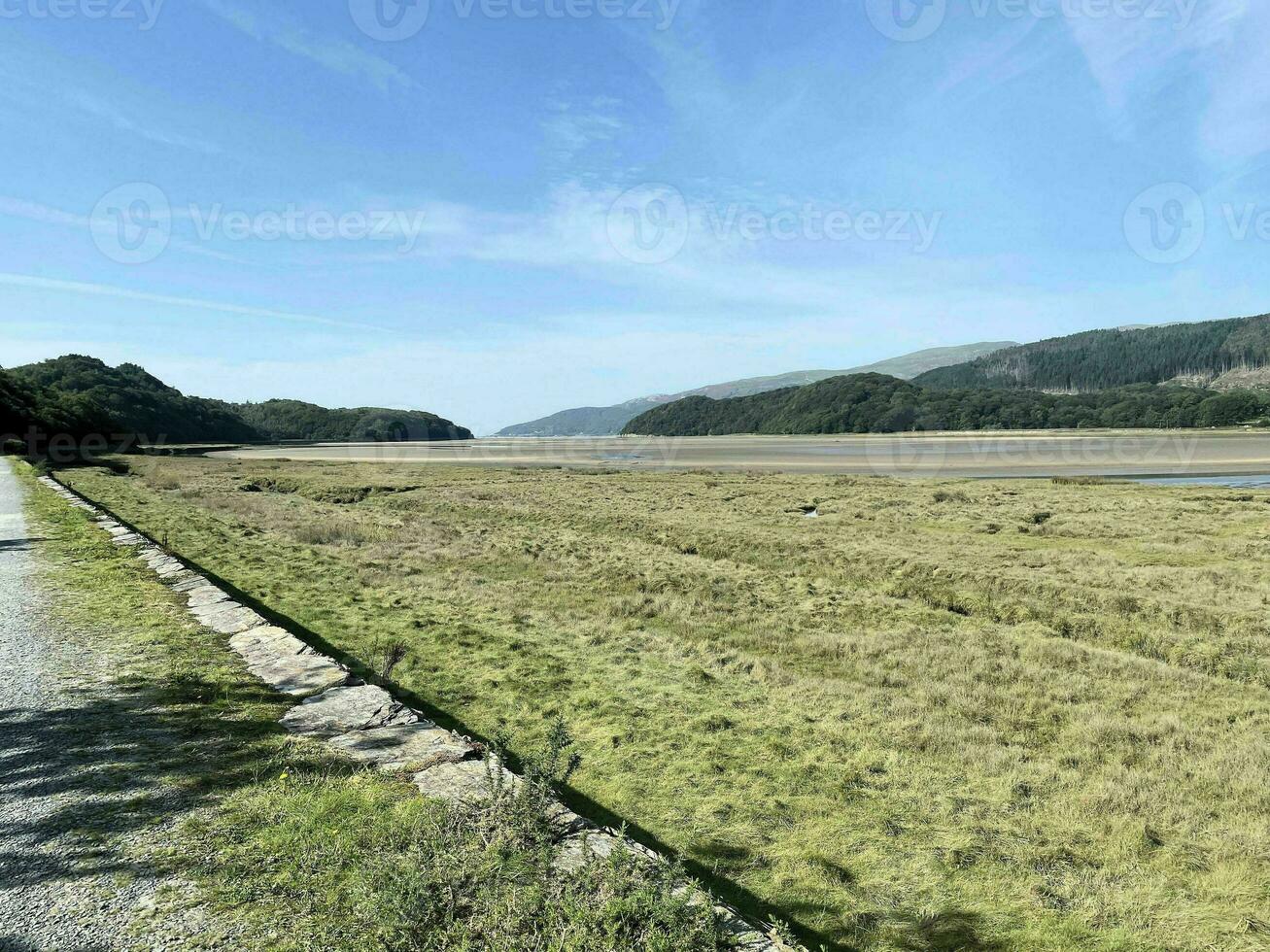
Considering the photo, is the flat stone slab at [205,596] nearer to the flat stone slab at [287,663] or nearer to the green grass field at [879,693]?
the green grass field at [879,693]

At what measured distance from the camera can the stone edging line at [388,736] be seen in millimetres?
3570

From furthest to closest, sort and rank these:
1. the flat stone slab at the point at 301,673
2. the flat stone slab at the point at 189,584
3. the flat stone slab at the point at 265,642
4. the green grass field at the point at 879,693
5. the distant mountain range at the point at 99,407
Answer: the distant mountain range at the point at 99,407 < the flat stone slab at the point at 189,584 < the flat stone slab at the point at 265,642 < the flat stone slab at the point at 301,673 < the green grass field at the point at 879,693

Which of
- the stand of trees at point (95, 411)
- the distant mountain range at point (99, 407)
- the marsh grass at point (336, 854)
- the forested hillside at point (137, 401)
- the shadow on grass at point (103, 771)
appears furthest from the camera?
the forested hillside at point (137, 401)

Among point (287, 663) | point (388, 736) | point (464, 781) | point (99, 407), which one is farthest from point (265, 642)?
point (99, 407)

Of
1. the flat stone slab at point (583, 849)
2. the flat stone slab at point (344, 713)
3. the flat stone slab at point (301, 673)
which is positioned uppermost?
the flat stone slab at point (301, 673)

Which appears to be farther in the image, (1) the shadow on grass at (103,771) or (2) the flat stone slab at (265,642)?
(2) the flat stone slab at (265,642)

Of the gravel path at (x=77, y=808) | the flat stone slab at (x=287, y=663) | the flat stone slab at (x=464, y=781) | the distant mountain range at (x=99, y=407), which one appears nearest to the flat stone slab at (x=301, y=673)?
the flat stone slab at (x=287, y=663)

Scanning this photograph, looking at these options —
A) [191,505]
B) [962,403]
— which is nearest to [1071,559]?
[191,505]

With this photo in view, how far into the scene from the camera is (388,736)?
4.98 metres

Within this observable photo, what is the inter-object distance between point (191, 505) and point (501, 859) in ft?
94.9

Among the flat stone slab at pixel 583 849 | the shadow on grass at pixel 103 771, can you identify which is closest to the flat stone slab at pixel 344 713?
the shadow on grass at pixel 103 771

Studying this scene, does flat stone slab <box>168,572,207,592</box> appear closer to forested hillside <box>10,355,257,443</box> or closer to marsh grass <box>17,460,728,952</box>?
marsh grass <box>17,460,728,952</box>

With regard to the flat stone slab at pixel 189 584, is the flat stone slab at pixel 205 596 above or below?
below

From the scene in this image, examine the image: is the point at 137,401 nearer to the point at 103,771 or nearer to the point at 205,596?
the point at 205,596
